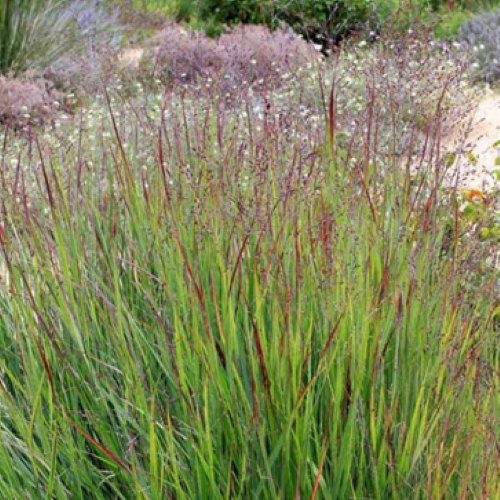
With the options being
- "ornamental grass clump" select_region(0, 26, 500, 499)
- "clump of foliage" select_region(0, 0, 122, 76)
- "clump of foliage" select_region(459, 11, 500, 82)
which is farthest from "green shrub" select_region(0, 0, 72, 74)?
"ornamental grass clump" select_region(0, 26, 500, 499)

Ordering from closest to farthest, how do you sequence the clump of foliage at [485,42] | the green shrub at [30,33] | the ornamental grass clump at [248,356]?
the ornamental grass clump at [248,356]
the green shrub at [30,33]
the clump of foliage at [485,42]

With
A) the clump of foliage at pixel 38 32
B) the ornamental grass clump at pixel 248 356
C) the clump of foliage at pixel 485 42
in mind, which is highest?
the ornamental grass clump at pixel 248 356

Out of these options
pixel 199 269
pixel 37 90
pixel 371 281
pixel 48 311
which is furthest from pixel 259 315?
pixel 37 90

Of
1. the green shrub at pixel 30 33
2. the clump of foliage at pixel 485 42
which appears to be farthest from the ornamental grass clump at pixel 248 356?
the green shrub at pixel 30 33

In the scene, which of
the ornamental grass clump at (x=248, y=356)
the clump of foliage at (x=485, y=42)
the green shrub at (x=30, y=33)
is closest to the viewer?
the ornamental grass clump at (x=248, y=356)

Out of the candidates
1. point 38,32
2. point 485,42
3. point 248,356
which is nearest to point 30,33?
point 38,32

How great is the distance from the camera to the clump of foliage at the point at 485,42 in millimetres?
9195

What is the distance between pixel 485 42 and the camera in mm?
9883

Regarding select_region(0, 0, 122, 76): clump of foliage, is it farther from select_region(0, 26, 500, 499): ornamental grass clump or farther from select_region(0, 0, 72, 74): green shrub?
select_region(0, 26, 500, 499): ornamental grass clump

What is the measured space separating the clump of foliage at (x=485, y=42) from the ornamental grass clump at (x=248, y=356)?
6.67 m

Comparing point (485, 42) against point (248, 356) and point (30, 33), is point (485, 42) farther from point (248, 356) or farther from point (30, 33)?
point (248, 356)

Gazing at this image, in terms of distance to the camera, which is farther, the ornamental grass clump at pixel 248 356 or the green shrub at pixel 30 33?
the green shrub at pixel 30 33

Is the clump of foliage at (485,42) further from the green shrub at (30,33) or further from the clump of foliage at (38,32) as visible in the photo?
the green shrub at (30,33)

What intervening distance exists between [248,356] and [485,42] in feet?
28.2
